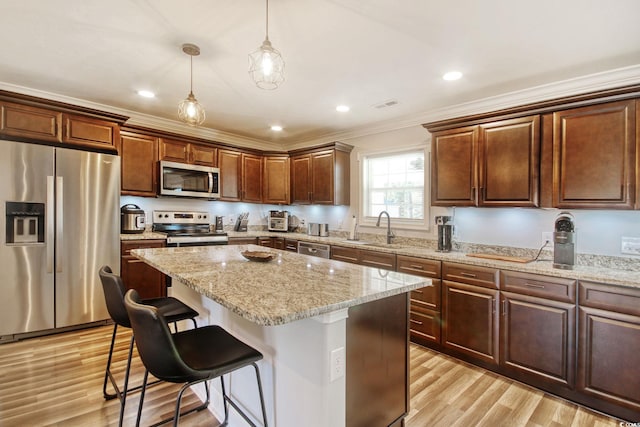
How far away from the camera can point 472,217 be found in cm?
340

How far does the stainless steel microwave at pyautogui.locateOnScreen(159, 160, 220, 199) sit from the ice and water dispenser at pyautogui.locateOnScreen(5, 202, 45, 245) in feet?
4.14

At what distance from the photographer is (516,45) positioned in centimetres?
226

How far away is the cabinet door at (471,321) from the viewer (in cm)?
264

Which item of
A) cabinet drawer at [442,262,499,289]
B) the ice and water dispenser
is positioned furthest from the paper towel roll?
the ice and water dispenser

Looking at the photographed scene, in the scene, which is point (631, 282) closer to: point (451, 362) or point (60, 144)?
point (451, 362)

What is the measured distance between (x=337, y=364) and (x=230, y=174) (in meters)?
4.02

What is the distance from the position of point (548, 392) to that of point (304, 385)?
2.11 metres

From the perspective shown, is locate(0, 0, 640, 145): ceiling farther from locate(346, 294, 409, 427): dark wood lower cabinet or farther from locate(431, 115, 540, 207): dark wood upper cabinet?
locate(346, 294, 409, 427): dark wood lower cabinet

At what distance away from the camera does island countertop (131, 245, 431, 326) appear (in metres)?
1.20

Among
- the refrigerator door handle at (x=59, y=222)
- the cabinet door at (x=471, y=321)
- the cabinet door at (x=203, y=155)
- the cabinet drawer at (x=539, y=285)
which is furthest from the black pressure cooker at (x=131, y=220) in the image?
the cabinet drawer at (x=539, y=285)

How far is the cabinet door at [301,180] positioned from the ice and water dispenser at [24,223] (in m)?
3.08

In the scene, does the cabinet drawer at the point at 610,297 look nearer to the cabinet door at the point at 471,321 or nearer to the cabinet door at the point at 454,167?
the cabinet door at the point at 471,321

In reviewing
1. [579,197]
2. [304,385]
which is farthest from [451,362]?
[304,385]

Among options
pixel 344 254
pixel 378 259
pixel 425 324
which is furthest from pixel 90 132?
pixel 425 324
